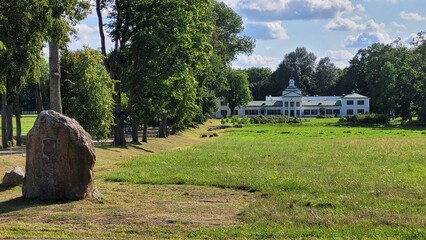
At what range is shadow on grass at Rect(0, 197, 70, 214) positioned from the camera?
490 inches

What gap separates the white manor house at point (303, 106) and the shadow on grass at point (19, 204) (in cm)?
13564

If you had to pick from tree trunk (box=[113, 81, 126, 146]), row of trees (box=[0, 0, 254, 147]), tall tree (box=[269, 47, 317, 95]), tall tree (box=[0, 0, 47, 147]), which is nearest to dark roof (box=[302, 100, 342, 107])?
tall tree (box=[269, 47, 317, 95])

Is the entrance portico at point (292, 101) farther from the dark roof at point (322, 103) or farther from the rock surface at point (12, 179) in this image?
the rock surface at point (12, 179)

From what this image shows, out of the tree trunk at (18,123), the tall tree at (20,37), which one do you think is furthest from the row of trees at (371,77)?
the tall tree at (20,37)

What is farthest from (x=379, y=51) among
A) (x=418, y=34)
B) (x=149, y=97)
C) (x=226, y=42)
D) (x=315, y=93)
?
(x=149, y=97)

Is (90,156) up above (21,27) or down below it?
below

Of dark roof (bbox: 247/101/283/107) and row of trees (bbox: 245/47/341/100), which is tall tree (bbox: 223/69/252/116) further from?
row of trees (bbox: 245/47/341/100)

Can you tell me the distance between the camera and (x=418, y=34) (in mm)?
103250

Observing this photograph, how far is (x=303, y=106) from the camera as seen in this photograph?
507 ft

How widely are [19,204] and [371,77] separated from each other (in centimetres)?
11674

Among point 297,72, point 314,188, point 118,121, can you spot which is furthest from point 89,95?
point 297,72

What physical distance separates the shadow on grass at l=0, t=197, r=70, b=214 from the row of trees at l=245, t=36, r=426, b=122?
88.3 meters

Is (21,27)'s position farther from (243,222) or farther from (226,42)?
(226,42)

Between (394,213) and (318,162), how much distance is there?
13468 mm
